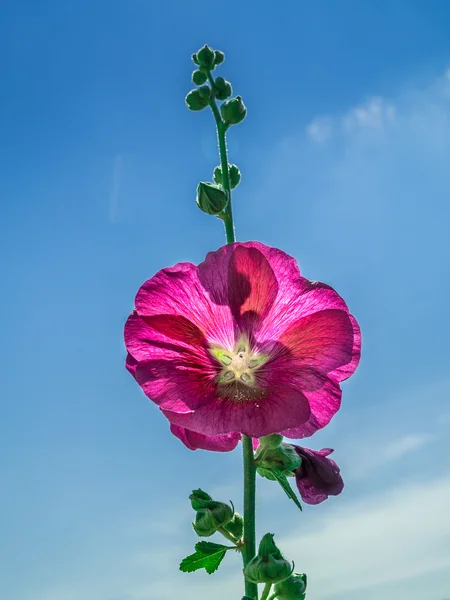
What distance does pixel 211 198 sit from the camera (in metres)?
2.83

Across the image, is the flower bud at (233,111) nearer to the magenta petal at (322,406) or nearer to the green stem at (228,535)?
the magenta petal at (322,406)

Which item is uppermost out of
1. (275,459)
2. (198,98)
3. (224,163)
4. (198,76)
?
(198,76)

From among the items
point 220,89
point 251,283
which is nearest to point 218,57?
point 220,89

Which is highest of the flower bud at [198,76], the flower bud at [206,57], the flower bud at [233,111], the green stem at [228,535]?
the flower bud at [206,57]

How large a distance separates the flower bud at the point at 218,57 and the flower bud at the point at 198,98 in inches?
6.7

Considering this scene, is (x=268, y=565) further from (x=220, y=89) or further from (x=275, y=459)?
(x=220, y=89)

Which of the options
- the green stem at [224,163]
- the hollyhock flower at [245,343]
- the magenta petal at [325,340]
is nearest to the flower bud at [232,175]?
the green stem at [224,163]

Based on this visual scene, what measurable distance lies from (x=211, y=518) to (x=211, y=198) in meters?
1.26

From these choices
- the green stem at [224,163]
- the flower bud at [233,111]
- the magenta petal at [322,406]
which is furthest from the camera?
the flower bud at [233,111]

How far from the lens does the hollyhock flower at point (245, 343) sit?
2.31 m

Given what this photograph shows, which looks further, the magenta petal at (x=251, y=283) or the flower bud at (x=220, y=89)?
the flower bud at (x=220, y=89)

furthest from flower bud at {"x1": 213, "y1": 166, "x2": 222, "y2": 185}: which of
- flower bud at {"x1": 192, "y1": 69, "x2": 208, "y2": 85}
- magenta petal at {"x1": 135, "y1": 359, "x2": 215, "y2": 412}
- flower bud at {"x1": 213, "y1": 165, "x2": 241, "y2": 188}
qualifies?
magenta petal at {"x1": 135, "y1": 359, "x2": 215, "y2": 412}

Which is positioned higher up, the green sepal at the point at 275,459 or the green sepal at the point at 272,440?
the green sepal at the point at 272,440

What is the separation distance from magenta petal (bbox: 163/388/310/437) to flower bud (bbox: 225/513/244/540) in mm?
554
